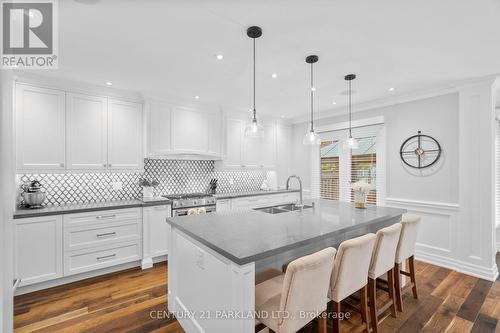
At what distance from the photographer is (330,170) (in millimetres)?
5008

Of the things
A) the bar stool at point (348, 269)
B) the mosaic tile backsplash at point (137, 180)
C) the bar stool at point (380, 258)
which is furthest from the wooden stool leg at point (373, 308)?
the mosaic tile backsplash at point (137, 180)

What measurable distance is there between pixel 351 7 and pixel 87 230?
12.2ft

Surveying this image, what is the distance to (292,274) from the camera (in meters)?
1.33

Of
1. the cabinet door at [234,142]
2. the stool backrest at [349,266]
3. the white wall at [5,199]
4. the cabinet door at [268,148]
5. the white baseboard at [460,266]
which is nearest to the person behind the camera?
the white wall at [5,199]

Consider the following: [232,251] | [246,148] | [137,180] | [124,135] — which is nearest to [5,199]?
[232,251]

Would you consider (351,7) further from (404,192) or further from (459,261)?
(459,261)

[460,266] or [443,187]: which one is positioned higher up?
[443,187]

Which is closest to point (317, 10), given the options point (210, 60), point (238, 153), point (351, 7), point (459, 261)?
point (351, 7)

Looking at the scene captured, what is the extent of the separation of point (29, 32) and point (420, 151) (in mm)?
4907

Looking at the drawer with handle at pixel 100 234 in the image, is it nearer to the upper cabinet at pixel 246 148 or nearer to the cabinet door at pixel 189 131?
the cabinet door at pixel 189 131

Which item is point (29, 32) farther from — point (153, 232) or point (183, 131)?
point (153, 232)

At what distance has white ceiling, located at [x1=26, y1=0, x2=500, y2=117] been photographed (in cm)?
174

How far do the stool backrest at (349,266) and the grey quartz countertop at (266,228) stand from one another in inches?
6.6

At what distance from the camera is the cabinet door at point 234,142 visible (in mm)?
4543
